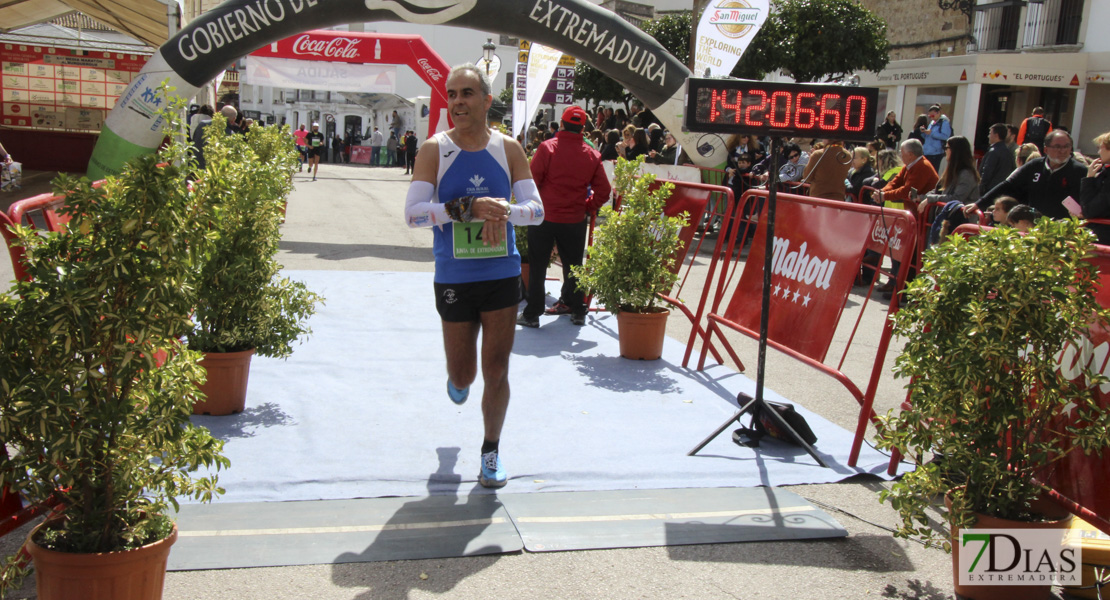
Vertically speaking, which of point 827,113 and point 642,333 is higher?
point 827,113

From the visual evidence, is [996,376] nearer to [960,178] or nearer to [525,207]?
[525,207]

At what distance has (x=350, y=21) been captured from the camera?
11406mm

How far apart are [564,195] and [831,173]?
5.00 meters

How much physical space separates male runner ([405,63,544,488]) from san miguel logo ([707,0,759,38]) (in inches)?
365

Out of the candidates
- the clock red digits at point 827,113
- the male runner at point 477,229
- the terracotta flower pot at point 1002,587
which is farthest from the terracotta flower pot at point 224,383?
the terracotta flower pot at point 1002,587

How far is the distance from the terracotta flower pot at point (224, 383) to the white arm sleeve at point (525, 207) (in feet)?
6.24

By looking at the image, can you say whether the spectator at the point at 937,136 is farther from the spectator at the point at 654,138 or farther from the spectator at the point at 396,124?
the spectator at the point at 396,124

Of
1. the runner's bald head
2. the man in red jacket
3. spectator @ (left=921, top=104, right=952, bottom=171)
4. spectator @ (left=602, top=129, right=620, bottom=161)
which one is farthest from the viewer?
spectator @ (left=921, top=104, right=952, bottom=171)

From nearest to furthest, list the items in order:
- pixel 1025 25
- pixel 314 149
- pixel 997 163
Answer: pixel 997 163, pixel 1025 25, pixel 314 149

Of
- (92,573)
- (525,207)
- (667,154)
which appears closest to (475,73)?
(525,207)

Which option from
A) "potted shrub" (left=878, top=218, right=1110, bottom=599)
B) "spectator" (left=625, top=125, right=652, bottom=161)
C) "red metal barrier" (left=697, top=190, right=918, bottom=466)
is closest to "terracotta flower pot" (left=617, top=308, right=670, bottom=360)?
"red metal barrier" (left=697, top=190, right=918, bottom=466)

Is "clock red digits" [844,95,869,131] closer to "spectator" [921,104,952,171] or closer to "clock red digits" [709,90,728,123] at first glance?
"clock red digits" [709,90,728,123]

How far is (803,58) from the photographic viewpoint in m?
21.6

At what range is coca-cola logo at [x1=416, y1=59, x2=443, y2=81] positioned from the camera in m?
16.7
